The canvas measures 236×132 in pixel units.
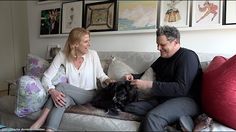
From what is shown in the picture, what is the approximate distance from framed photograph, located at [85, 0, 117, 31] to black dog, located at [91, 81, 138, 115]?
0.99 meters

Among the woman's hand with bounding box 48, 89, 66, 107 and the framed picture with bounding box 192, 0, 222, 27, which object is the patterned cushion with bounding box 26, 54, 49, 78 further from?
the framed picture with bounding box 192, 0, 222, 27

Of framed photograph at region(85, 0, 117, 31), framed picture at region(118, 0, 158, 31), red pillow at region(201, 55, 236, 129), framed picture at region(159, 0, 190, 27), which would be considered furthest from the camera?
framed photograph at region(85, 0, 117, 31)

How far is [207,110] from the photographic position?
1537mm

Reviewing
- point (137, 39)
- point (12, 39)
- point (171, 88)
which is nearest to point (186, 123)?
point (171, 88)

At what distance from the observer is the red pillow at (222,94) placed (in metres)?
1.39

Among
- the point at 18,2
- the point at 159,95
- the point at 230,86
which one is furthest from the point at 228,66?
the point at 18,2

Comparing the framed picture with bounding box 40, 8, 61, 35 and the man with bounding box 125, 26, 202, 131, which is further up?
the framed picture with bounding box 40, 8, 61, 35

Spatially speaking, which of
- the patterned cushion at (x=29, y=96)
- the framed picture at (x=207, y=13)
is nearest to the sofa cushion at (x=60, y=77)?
the patterned cushion at (x=29, y=96)

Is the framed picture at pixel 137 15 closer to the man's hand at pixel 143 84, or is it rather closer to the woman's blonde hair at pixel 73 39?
the woman's blonde hair at pixel 73 39

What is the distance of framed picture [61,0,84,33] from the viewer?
9.55 ft

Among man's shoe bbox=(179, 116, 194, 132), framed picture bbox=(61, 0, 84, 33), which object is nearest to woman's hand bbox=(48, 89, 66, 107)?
man's shoe bbox=(179, 116, 194, 132)

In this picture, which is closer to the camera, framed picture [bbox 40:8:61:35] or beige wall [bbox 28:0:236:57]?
beige wall [bbox 28:0:236:57]

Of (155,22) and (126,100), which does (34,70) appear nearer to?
(126,100)

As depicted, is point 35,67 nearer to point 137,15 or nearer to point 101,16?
point 101,16
